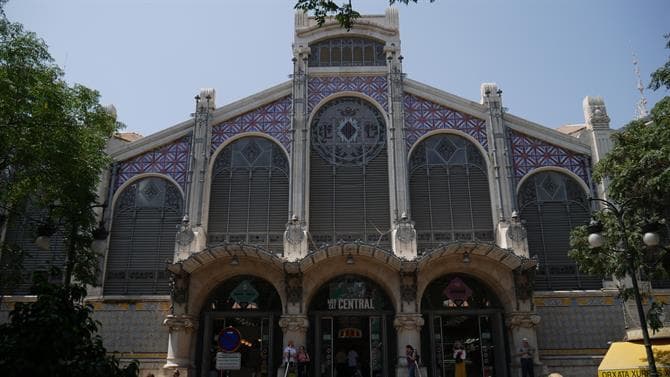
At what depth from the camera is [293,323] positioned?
2111cm

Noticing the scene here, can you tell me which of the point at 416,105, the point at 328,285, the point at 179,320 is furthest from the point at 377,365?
the point at 416,105

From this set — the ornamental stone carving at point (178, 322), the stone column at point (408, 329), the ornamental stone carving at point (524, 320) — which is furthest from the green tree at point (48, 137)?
the ornamental stone carving at point (524, 320)

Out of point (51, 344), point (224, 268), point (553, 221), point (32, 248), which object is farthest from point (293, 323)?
point (51, 344)

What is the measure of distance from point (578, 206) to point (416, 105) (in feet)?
26.4

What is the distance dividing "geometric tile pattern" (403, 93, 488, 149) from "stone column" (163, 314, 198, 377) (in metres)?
11.8

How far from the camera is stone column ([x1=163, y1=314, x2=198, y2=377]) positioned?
2088 cm

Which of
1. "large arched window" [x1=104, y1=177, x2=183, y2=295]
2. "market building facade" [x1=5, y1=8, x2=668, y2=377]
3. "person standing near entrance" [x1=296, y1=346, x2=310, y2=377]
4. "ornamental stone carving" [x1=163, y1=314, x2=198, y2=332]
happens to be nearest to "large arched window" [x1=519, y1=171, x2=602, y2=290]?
"market building facade" [x1=5, y1=8, x2=668, y2=377]

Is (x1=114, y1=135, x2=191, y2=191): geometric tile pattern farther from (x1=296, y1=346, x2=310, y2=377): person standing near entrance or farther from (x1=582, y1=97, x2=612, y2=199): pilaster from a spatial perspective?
(x1=582, y1=97, x2=612, y2=199): pilaster

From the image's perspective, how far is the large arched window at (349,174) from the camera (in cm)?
2355

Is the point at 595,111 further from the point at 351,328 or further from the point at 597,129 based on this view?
the point at 351,328

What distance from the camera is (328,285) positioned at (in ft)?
75.2

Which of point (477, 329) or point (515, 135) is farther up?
point (515, 135)

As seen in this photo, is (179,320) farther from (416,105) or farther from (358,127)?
(416,105)

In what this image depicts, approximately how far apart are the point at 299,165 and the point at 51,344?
1628 cm
